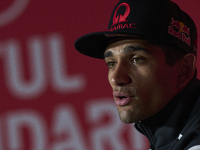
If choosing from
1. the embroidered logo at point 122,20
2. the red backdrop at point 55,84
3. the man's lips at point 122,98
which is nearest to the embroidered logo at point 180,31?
the embroidered logo at point 122,20

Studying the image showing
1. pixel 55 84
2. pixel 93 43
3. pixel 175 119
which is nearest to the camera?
pixel 175 119

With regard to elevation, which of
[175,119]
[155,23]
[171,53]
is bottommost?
[175,119]

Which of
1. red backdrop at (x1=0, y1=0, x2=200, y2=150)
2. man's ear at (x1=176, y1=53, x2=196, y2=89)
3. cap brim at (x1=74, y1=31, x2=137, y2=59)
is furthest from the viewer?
red backdrop at (x1=0, y1=0, x2=200, y2=150)

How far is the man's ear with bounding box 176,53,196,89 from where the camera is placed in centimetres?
91

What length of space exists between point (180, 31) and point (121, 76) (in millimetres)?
272

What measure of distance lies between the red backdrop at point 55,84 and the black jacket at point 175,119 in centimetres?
98

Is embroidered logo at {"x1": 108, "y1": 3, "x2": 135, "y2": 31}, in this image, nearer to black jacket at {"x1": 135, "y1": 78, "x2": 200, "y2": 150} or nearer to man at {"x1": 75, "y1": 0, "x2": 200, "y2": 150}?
man at {"x1": 75, "y1": 0, "x2": 200, "y2": 150}

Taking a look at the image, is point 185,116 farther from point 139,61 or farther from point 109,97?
point 109,97

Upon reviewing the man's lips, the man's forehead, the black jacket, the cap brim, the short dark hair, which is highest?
the cap brim

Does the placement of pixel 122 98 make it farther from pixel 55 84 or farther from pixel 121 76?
pixel 55 84

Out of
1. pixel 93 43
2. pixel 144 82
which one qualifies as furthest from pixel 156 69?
pixel 93 43

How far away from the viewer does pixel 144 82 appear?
2.91 ft

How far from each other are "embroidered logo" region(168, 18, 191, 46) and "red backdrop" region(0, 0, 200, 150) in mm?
1035

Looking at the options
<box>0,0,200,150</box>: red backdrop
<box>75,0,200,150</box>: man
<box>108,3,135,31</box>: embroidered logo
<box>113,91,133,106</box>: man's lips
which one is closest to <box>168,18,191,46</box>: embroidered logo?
<box>75,0,200,150</box>: man
